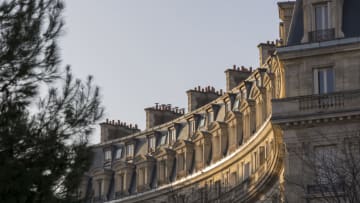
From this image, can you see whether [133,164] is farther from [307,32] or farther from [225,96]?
[307,32]

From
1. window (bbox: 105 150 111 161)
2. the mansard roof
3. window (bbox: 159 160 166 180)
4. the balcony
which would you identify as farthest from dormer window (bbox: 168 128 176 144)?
the balcony

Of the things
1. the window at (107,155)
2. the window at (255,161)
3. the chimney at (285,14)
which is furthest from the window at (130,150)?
the chimney at (285,14)

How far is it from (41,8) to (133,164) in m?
69.9

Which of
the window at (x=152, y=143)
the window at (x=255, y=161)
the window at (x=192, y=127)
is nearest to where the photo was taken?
the window at (x=255, y=161)

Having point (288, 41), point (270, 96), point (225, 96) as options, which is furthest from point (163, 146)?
point (288, 41)

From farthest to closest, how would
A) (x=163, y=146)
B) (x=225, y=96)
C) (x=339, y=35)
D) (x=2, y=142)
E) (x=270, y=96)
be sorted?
(x=163, y=146), (x=225, y=96), (x=270, y=96), (x=339, y=35), (x=2, y=142)

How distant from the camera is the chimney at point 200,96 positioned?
9812cm

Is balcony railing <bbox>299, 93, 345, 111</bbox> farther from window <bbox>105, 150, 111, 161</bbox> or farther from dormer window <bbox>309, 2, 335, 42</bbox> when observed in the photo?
window <bbox>105, 150, 111, 161</bbox>

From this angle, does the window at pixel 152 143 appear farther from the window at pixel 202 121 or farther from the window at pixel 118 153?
the window at pixel 202 121

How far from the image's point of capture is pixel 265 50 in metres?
85.3

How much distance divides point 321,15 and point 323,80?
326 centimetres

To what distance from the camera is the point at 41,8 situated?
33156 mm

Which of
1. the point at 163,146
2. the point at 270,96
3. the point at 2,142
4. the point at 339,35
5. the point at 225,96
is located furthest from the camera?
the point at 163,146

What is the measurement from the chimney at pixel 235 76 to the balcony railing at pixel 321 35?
86.2 feet
